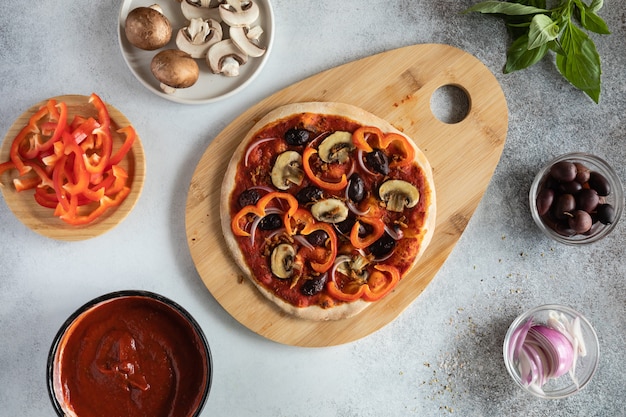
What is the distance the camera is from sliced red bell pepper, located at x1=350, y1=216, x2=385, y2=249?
381 cm

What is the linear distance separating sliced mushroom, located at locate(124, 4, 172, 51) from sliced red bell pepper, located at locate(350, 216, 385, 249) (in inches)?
63.7

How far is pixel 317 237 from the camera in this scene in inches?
151

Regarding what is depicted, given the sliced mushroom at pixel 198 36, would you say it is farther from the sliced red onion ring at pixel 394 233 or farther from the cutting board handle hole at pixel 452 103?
the sliced red onion ring at pixel 394 233

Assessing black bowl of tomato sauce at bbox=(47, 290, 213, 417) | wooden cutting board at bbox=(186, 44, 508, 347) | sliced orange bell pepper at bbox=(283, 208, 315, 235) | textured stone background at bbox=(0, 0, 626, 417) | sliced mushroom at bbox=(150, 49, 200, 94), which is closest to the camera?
black bowl of tomato sauce at bbox=(47, 290, 213, 417)

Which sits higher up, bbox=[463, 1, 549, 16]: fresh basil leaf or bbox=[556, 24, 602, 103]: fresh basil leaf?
bbox=[463, 1, 549, 16]: fresh basil leaf

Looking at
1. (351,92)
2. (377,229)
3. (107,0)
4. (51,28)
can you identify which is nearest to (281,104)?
(351,92)

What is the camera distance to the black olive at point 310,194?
12.6 ft

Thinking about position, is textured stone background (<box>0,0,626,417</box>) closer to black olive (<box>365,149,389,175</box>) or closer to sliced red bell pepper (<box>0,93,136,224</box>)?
sliced red bell pepper (<box>0,93,136,224</box>)

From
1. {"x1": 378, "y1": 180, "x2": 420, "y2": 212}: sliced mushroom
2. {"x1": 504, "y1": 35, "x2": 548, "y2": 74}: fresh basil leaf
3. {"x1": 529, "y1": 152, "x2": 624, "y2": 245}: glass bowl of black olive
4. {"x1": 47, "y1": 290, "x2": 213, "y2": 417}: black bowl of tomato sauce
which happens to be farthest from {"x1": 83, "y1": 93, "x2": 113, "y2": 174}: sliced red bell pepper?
{"x1": 529, "y1": 152, "x2": 624, "y2": 245}: glass bowl of black olive

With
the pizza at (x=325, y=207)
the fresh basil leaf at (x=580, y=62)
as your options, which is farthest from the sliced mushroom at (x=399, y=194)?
the fresh basil leaf at (x=580, y=62)

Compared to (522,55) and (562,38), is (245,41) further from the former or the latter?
(562,38)

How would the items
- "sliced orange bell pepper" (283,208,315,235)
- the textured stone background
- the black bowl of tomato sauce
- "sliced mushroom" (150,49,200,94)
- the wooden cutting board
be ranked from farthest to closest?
the textured stone background < the wooden cutting board < "sliced orange bell pepper" (283,208,315,235) < "sliced mushroom" (150,49,200,94) < the black bowl of tomato sauce

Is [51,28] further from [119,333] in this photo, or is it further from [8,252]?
[119,333]

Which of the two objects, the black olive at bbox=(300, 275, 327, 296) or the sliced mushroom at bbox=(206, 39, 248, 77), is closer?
the black olive at bbox=(300, 275, 327, 296)
